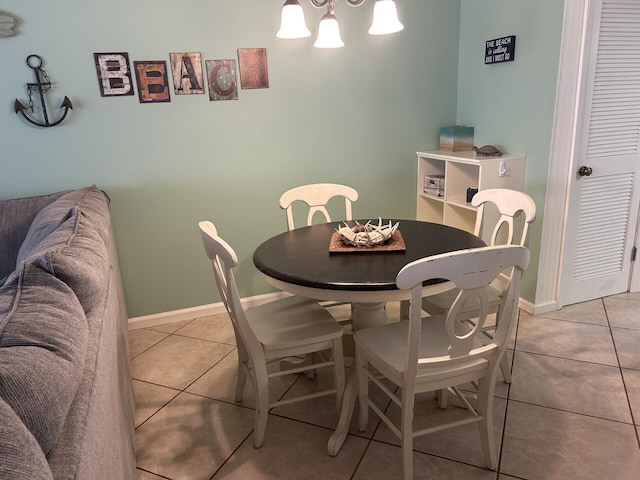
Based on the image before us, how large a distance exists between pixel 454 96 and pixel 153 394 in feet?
9.50

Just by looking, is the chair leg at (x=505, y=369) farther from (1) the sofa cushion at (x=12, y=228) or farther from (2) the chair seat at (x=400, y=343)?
(1) the sofa cushion at (x=12, y=228)

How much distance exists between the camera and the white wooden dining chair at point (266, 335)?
179 cm

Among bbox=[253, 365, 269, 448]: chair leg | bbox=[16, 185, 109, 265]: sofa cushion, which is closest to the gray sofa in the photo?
bbox=[16, 185, 109, 265]: sofa cushion

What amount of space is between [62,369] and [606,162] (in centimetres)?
311

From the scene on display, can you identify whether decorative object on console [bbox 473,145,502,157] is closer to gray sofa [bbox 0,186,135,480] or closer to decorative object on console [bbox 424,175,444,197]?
decorative object on console [bbox 424,175,444,197]

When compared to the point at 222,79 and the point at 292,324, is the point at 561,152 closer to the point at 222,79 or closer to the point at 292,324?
the point at 292,324

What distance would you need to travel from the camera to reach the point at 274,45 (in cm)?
294

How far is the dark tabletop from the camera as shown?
1.69 meters

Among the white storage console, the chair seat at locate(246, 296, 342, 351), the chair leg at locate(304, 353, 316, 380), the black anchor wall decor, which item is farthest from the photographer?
the white storage console

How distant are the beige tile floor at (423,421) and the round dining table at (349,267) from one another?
0.18m

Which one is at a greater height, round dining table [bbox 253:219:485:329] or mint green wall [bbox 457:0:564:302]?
mint green wall [bbox 457:0:564:302]

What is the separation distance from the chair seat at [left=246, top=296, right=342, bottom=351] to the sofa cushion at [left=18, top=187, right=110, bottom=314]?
2.23ft

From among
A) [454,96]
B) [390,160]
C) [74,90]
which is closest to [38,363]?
[74,90]

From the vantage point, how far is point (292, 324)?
2.02m
